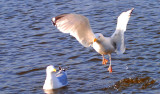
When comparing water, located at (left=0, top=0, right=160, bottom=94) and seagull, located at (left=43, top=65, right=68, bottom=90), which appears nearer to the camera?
seagull, located at (left=43, top=65, right=68, bottom=90)

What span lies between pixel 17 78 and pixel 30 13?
5.78 metres

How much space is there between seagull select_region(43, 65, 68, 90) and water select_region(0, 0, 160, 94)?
0.14 meters

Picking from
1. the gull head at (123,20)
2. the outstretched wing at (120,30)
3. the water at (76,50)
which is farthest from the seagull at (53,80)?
the gull head at (123,20)

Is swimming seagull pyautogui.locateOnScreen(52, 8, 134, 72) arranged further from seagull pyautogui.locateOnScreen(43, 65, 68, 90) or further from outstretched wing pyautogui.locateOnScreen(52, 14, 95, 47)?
seagull pyautogui.locateOnScreen(43, 65, 68, 90)

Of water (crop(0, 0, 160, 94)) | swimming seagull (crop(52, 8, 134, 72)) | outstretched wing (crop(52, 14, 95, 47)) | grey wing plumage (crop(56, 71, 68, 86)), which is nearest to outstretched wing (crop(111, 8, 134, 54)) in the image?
swimming seagull (crop(52, 8, 134, 72))

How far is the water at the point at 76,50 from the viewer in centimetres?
987

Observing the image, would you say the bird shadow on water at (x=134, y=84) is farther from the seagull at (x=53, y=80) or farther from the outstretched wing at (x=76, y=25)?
the outstretched wing at (x=76, y=25)

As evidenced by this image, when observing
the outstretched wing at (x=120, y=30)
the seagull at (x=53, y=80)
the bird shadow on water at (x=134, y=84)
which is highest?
the outstretched wing at (x=120, y=30)

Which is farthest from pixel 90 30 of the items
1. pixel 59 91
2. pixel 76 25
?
pixel 59 91

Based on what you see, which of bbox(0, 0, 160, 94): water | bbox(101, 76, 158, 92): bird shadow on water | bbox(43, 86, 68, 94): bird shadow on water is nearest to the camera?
bbox(101, 76, 158, 92): bird shadow on water

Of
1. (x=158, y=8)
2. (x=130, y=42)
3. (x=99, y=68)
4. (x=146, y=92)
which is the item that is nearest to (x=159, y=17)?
(x=158, y=8)

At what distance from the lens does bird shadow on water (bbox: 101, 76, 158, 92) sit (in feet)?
31.4

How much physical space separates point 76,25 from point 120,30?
3.06ft

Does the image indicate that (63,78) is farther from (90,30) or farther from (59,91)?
(90,30)
